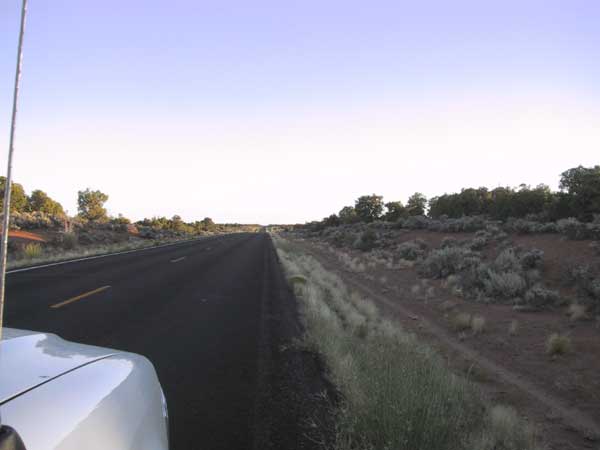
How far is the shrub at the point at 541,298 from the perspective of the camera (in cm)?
1220

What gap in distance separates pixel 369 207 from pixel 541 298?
60.9 metres

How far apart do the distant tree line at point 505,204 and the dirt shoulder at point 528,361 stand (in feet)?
31.6

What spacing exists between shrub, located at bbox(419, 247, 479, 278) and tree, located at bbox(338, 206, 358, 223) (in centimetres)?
5340

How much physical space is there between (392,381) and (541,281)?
43.4 ft

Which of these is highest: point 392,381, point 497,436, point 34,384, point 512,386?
point 34,384

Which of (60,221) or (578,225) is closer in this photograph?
(578,225)

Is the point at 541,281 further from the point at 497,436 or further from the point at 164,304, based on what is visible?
the point at 164,304

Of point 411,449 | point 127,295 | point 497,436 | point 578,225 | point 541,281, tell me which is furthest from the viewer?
point 578,225

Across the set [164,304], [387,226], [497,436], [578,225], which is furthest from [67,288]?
[387,226]

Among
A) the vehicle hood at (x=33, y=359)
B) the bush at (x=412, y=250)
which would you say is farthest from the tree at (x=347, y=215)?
the vehicle hood at (x=33, y=359)

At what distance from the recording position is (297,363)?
18.9ft

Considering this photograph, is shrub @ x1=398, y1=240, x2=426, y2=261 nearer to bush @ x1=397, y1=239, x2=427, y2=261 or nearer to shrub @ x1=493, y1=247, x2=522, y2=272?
bush @ x1=397, y1=239, x2=427, y2=261

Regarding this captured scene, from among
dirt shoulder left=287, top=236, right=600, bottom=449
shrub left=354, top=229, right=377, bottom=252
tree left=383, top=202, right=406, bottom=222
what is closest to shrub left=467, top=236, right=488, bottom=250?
dirt shoulder left=287, top=236, right=600, bottom=449

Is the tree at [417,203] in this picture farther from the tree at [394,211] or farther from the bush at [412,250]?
the bush at [412,250]
